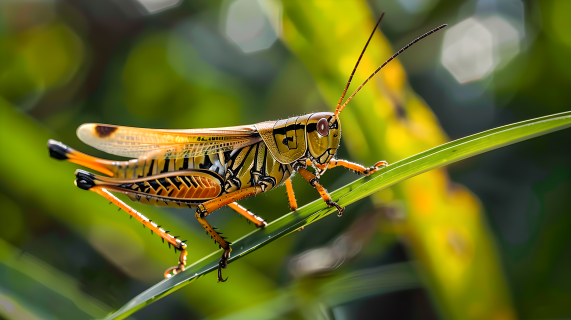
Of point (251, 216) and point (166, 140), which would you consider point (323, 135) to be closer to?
point (251, 216)

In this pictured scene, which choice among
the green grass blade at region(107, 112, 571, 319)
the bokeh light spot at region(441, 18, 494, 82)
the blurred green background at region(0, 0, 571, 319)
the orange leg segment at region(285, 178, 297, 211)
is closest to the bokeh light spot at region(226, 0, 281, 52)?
the blurred green background at region(0, 0, 571, 319)

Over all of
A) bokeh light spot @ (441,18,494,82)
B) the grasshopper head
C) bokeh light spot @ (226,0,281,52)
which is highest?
bokeh light spot @ (226,0,281,52)

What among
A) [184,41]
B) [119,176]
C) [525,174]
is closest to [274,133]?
[119,176]

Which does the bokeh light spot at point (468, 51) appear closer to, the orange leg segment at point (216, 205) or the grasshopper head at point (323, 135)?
the grasshopper head at point (323, 135)

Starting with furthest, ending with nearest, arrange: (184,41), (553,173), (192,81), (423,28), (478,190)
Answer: (184,41), (192,81), (423,28), (478,190), (553,173)

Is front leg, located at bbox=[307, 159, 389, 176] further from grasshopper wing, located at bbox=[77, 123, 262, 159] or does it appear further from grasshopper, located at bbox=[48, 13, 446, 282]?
grasshopper wing, located at bbox=[77, 123, 262, 159]

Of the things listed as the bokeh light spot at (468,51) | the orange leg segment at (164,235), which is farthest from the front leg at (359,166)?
the bokeh light spot at (468,51)

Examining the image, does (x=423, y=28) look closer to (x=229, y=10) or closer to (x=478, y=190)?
(x=478, y=190)
